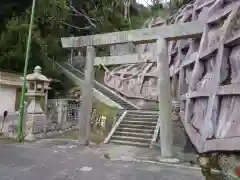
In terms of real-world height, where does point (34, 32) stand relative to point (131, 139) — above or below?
above

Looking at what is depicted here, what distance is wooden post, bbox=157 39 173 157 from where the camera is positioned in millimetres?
7977

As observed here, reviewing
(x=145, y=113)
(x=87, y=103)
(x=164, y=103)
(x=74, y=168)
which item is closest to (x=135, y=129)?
(x=145, y=113)

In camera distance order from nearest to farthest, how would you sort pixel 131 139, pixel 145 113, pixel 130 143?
pixel 130 143 → pixel 131 139 → pixel 145 113

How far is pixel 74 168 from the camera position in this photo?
6586mm

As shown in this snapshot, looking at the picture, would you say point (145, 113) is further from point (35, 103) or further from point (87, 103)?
point (35, 103)

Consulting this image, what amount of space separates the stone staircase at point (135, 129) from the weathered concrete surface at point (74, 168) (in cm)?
254

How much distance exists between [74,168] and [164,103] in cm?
339

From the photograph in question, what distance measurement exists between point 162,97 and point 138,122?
4320 millimetres

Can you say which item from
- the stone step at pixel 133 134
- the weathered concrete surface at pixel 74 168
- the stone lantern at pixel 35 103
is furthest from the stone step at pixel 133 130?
the stone lantern at pixel 35 103

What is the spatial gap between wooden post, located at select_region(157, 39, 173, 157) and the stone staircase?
2284 millimetres

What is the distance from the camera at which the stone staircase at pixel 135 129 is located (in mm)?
10727

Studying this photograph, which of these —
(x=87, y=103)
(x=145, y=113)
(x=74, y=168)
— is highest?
(x=87, y=103)

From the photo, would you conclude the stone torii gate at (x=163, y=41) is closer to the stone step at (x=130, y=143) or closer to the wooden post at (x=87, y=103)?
the wooden post at (x=87, y=103)

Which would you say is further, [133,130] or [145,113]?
[145,113]
